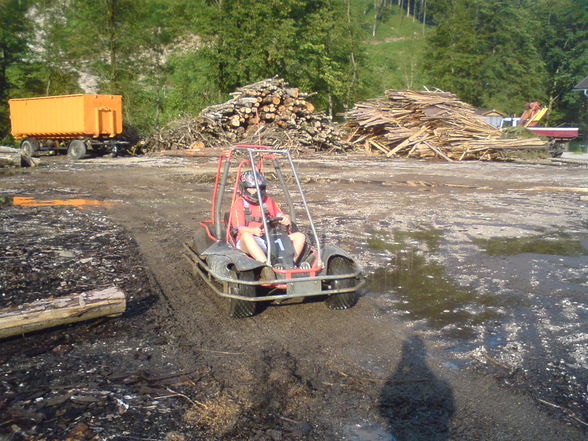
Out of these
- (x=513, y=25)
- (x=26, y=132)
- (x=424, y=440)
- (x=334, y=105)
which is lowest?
(x=424, y=440)

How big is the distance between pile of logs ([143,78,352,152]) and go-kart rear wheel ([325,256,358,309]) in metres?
16.9

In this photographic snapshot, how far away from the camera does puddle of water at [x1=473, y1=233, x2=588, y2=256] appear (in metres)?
7.75

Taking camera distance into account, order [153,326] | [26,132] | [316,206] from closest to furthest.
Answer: [153,326], [316,206], [26,132]

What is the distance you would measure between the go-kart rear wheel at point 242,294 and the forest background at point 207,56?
22.6 m

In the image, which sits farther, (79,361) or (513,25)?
(513,25)

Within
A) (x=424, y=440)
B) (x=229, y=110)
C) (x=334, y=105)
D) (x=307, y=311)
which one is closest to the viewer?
(x=424, y=440)

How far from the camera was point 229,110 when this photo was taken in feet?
74.7

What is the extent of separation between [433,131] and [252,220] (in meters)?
19.9

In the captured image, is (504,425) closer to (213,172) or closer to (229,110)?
(213,172)

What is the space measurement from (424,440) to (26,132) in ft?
84.3

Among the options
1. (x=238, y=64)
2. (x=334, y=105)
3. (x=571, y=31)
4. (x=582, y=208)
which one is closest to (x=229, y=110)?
(x=238, y=64)

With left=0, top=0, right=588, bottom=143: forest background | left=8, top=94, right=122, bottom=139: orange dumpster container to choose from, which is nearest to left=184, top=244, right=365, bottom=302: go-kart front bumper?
left=8, top=94, right=122, bottom=139: orange dumpster container

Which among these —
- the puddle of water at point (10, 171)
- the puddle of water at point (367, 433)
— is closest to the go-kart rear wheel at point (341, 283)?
the puddle of water at point (367, 433)

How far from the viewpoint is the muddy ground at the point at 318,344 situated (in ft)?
10.9
